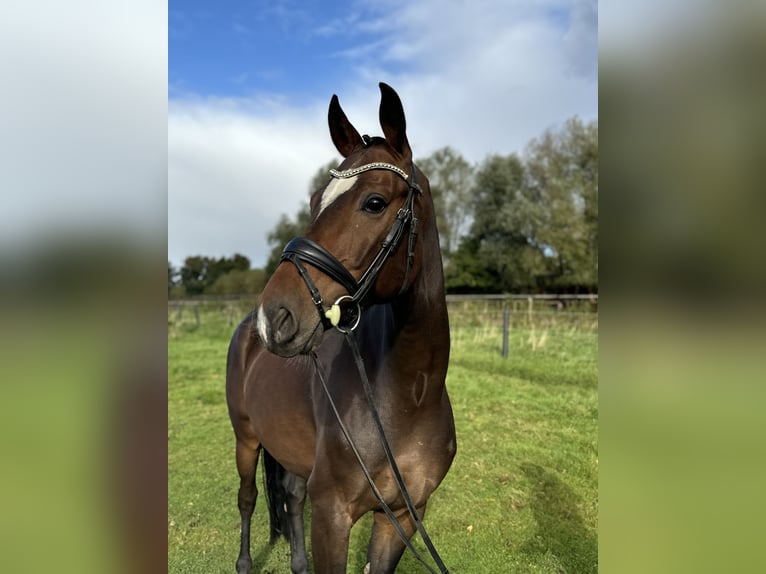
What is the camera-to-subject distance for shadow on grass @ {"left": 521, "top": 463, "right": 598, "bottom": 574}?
4.00 m

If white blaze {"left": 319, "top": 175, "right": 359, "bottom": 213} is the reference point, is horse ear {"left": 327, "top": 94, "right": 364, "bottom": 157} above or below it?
above

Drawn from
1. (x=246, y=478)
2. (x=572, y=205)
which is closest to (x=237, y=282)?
(x=572, y=205)

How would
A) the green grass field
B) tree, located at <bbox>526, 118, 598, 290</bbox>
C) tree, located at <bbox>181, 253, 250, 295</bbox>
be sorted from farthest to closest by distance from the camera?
tree, located at <bbox>181, 253, 250, 295</bbox>
tree, located at <bbox>526, 118, 598, 290</bbox>
the green grass field

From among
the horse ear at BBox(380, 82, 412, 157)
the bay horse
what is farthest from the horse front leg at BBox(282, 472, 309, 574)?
the horse ear at BBox(380, 82, 412, 157)

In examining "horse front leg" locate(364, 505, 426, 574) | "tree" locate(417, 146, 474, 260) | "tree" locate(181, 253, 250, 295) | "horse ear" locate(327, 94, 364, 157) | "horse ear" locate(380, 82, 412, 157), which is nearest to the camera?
"horse ear" locate(380, 82, 412, 157)

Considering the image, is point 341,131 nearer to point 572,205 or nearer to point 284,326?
point 284,326

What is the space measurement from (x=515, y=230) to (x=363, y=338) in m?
29.5

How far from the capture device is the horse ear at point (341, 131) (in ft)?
7.55

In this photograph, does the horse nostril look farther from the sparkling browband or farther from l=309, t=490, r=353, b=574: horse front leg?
l=309, t=490, r=353, b=574: horse front leg

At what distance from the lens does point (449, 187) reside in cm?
3881
